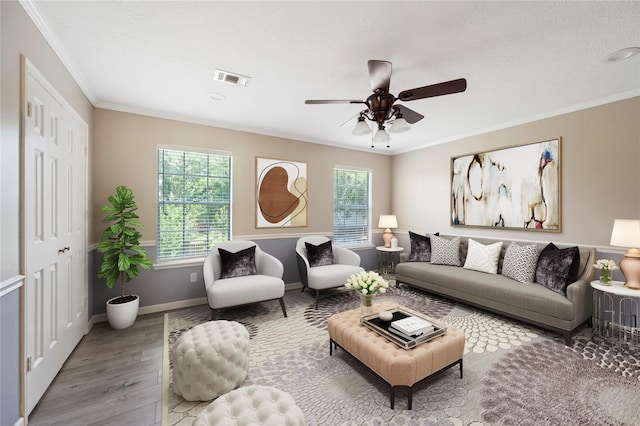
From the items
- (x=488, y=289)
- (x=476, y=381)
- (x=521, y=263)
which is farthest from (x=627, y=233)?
(x=476, y=381)

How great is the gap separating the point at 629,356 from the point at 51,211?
5147mm

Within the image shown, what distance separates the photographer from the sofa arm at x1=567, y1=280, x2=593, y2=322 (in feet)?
8.52

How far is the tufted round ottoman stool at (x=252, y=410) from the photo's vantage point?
121 centimetres

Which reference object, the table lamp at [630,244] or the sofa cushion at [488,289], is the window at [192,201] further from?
the table lamp at [630,244]

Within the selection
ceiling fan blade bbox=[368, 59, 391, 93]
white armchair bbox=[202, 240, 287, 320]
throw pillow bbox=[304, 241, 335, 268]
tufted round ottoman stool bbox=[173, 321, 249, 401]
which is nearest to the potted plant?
white armchair bbox=[202, 240, 287, 320]

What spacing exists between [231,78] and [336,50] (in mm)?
1111

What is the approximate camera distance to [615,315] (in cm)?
287

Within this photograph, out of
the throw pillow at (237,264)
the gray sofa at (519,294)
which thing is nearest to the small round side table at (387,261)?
the gray sofa at (519,294)

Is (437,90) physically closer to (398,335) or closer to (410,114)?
(410,114)

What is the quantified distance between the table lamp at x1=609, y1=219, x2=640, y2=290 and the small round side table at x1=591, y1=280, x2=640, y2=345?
0.11 m

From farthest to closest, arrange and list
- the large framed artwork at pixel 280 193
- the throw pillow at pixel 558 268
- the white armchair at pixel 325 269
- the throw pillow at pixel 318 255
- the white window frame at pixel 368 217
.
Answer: the white window frame at pixel 368 217, the large framed artwork at pixel 280 193, the throw pillow at pixel 318 255, the white armchair at pixel 325 269, the throw pillow at pixel 558 268

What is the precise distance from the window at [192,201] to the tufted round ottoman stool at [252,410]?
282 cm

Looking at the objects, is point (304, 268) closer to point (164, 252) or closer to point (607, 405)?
point (164, 252)

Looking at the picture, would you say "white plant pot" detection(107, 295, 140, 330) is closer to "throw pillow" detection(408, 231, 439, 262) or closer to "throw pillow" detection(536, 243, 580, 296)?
"throw pillow" detection(408, 231, 439, 262)
